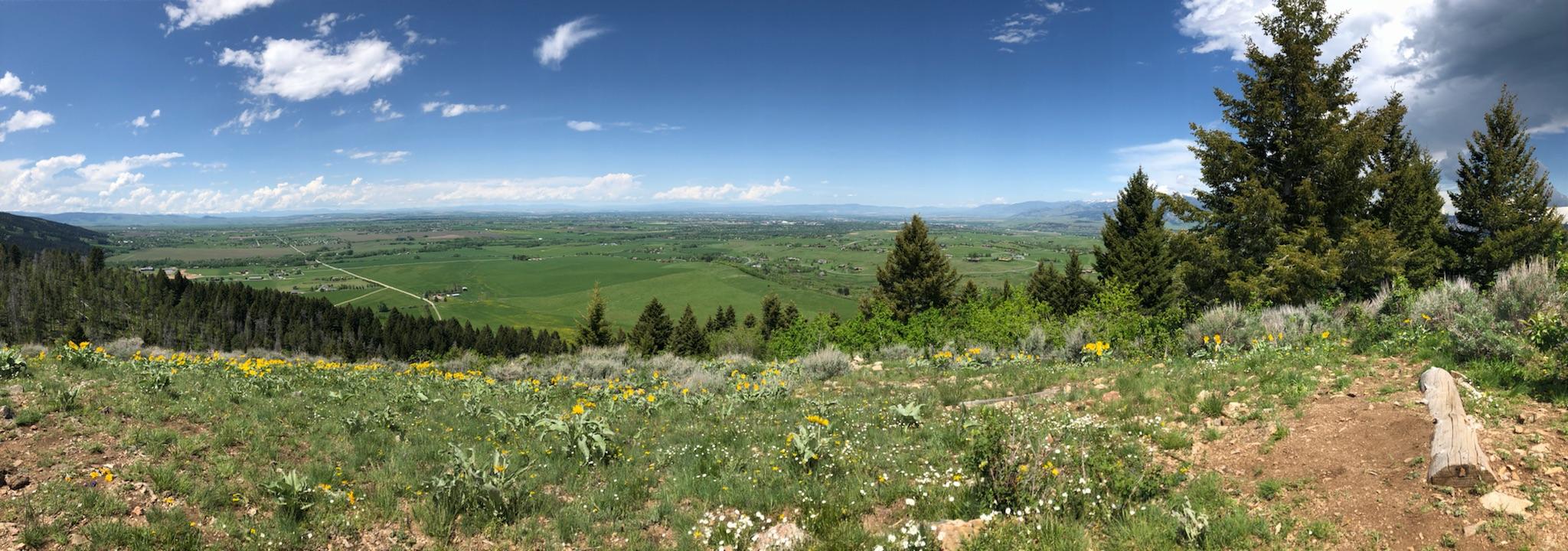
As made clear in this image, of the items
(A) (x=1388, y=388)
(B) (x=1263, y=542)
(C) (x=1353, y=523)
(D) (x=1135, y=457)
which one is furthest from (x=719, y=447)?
(A) (x=1388, y=388)

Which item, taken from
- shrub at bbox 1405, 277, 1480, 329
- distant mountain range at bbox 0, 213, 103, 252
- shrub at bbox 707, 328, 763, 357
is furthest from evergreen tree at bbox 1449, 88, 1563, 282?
distant mountain range at bbox 0, 213, 103, 252

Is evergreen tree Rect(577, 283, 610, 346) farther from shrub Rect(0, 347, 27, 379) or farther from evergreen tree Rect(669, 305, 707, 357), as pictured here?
shrub Rect(0, 347, 27, 379)

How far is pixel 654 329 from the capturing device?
52969 millimetres

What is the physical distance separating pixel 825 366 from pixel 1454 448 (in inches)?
425

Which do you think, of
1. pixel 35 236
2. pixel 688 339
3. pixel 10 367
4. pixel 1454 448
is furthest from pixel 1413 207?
pixel 35 236

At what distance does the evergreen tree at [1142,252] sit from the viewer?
98.3 feet

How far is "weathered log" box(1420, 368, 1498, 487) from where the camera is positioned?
14.5 ft

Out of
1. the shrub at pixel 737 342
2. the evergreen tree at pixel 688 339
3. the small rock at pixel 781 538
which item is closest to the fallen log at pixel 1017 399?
the small rock at pixel 781 538

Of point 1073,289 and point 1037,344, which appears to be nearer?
point 1037,344

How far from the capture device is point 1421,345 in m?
7.81

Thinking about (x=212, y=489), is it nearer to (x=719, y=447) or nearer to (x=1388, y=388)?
(x=719, y=447)

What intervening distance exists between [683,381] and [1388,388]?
11.6m

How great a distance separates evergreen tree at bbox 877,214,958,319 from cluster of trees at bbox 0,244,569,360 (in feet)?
129

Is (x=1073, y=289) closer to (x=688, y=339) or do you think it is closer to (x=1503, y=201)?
(x=1503, y=201)
